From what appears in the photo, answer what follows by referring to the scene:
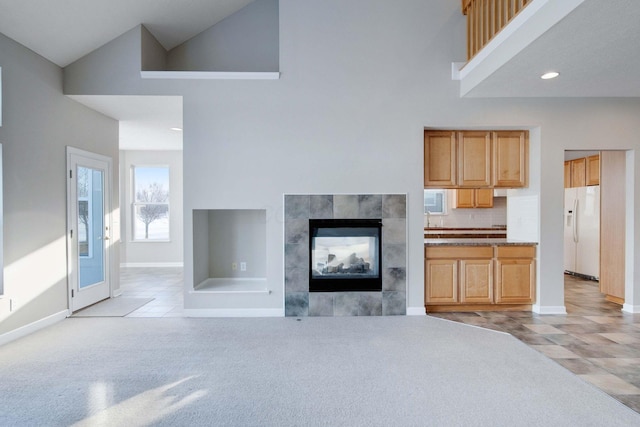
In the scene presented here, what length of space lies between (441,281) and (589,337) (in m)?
1.47

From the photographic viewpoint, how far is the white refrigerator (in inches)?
227

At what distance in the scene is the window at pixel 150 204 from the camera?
769cm

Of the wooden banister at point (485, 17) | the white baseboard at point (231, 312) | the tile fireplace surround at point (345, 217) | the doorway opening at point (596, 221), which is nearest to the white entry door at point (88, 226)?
the white baseboard at point (231, 312)

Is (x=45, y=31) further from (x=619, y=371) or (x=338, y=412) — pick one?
(x=619, y=371)

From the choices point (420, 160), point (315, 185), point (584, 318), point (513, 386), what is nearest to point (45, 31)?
point (315, 185)

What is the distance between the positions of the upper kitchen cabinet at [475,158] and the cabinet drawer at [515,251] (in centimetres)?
80

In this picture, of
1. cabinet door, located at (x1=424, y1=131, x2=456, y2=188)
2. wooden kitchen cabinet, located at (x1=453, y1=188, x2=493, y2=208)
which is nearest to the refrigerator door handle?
wooden kitchen cabinet, located at (x1=453, y1=188, x2=493, y2=208)

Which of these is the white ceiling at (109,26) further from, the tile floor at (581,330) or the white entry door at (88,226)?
the tile floor at (581,330)

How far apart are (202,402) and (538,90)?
14.5 ft

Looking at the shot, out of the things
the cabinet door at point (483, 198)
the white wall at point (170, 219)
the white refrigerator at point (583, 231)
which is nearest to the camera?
the white refrigerator at point (583, 231)

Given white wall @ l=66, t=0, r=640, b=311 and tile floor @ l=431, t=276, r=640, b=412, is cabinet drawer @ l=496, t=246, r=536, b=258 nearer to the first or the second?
tile floor @ l=431, t=276, r=640, b=412

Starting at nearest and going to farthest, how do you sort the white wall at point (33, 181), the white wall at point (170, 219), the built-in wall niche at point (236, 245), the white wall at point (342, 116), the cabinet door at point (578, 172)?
the white wall at point (33, 181) → the white wall at point (342, 116) → the built-in wall niche at point (236, 245) → the cabinet door at point (578, 172) → the white wall at point (170, 219)

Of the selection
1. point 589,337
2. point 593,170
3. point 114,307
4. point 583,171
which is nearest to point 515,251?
point 589,337

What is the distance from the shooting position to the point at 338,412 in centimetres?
216
